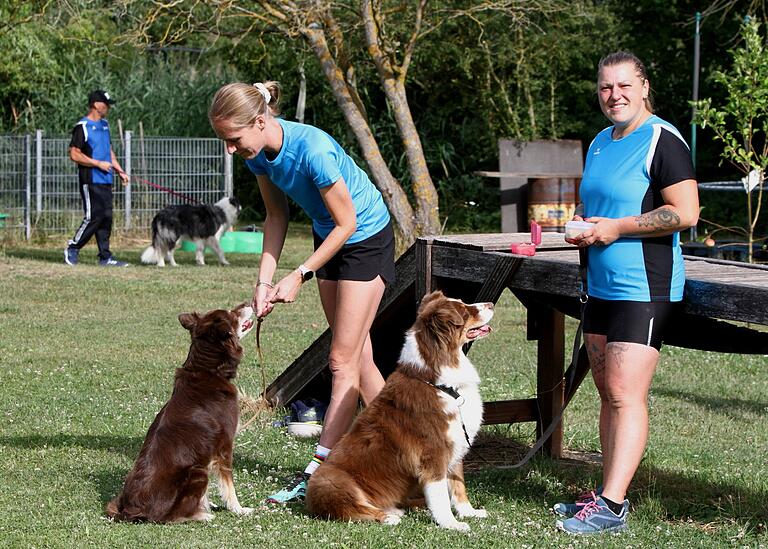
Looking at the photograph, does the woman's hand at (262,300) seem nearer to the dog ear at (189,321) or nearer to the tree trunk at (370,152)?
the dog ear at (189,321)

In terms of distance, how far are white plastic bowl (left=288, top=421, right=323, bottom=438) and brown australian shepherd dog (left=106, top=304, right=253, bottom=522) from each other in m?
1.61

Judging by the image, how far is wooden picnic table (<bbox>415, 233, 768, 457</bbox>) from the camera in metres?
4.46

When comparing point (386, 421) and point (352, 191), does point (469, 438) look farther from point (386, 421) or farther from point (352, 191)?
point (352, 191)

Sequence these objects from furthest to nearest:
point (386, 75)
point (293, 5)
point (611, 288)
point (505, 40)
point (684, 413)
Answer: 1. point (505, 40)
2. point (386, 75)
3. point (293, 5)
4. point (684, 413)
5. point (611, 288)

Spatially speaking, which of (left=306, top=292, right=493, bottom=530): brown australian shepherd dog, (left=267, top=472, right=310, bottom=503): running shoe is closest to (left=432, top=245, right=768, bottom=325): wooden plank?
(left=306, top=292, right=493, bottom=530): brown australian shepherd dog

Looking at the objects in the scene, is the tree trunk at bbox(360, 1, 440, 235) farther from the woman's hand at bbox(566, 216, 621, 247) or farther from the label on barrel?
the woman's hand at bbox(566, 216, 621, 247)

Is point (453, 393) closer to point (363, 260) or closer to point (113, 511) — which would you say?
point (363, 260)

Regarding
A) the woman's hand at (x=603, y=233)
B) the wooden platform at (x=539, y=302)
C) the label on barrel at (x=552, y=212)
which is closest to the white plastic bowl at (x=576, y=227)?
the woman's hand at (x=603, y=233)

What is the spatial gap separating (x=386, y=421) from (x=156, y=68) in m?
22.2

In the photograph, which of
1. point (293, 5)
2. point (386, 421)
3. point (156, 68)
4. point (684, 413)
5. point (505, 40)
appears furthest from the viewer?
point (156, 68)

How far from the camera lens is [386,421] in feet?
15.9

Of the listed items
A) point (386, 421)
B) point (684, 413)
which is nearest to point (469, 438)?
point (386, 421)

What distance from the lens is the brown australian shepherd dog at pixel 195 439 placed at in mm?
4715

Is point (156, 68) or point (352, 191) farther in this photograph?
point (156, 68)
